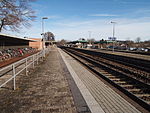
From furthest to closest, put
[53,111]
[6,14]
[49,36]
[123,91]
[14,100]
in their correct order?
[49,36] → [6,14] → [123,91] → [14,100] → [53,111]

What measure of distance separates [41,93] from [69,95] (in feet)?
3.85

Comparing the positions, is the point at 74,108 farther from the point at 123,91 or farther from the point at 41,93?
the point at 123,91

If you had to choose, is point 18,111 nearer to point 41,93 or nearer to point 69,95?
point 41,93

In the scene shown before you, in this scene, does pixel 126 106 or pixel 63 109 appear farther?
pixel 126 106

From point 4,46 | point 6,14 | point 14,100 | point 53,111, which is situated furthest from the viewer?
point 4,46

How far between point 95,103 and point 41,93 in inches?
89.1

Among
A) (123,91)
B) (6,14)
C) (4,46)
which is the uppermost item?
(6,14)

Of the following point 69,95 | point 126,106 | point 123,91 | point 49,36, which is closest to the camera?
point 126,106

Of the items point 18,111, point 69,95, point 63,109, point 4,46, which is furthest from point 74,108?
point 4,46

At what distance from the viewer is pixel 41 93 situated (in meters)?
5.49

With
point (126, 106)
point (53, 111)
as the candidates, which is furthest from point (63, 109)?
point (126, 106)

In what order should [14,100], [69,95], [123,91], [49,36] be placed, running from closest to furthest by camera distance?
[14,100] < [69,95] < [123,91] < [49,36]

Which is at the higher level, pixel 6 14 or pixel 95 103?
pixel 6 14

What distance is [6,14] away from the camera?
16.2 m
